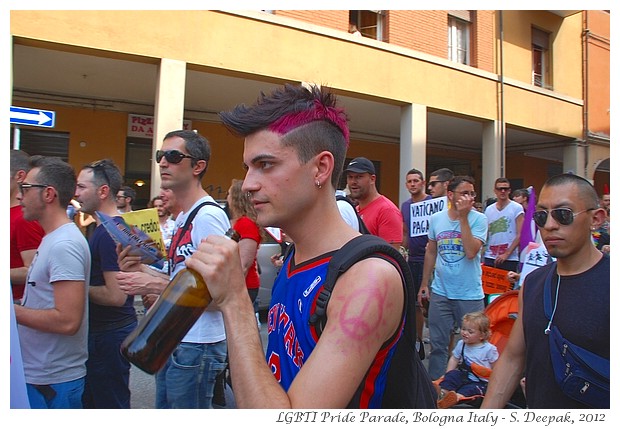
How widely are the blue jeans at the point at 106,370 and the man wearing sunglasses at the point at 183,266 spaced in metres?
0.45

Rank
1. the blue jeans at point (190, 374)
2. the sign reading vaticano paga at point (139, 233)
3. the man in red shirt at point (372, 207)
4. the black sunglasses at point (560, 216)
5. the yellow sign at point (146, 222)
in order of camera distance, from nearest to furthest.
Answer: the black sunglasses at point (560, 216) → the sign reading vaticano paga at point (139, 233) → the blue jeans at point (190, 374) → the yellow sign at point (146, 222) → the man in red shirt at point (372, 207)

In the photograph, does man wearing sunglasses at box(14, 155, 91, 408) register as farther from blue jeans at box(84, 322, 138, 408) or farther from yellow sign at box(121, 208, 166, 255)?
blue jeans at box(84, 322, 138, 408)

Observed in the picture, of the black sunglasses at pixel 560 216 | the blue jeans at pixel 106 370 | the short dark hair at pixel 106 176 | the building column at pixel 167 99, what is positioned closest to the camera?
the black sunglasses at pixel 560 216

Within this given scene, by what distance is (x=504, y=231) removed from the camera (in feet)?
23.8

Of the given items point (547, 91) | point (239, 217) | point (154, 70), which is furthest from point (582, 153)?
point (239, 217)

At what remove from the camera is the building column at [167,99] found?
387 inches

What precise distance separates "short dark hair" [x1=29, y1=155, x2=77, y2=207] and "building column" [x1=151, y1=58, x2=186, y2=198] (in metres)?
6.80

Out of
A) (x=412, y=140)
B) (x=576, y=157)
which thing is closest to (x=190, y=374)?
(x=412, y=140)

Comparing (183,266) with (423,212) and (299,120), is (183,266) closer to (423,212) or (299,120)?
(299,120)

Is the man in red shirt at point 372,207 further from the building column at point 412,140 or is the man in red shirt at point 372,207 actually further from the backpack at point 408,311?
the building column at point 412,140

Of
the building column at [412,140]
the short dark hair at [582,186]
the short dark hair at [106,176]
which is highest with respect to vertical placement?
the building column at [412,140]

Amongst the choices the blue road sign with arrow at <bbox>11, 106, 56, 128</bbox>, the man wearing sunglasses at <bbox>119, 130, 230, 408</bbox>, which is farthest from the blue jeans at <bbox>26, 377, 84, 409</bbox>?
the blue road sign with arrow at <bbox>11, 106, 56, 128</bbox>

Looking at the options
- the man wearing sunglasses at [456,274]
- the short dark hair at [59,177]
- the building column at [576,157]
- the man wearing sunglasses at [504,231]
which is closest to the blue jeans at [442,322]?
the man wearing sunglasses at [456,274]
